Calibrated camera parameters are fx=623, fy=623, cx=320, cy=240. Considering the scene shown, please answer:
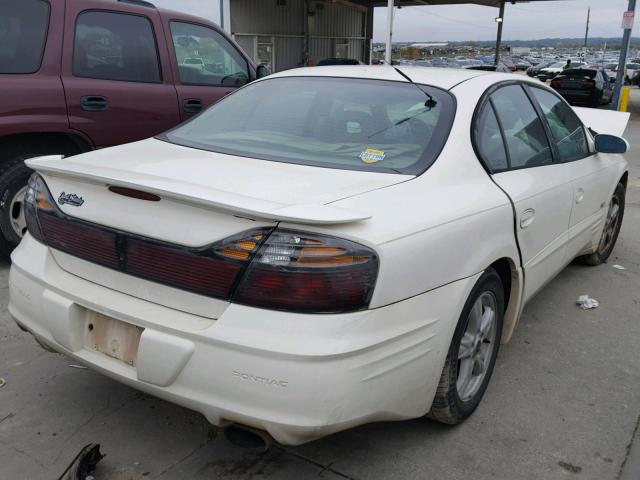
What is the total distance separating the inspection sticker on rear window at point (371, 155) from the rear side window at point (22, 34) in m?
2.94

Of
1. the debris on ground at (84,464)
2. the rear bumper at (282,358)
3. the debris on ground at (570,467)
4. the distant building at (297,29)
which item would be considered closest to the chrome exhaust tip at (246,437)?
the rear bumper at (282,358)

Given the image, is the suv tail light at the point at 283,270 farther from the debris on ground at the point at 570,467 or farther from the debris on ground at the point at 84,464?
the debris on ground at the point at 570,467

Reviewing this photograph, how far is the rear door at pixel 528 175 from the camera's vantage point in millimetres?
2965

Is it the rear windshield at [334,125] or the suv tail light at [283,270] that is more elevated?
the rear windshield at [334,125]

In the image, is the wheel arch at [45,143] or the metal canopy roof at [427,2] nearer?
the wheel arch at [45,143]

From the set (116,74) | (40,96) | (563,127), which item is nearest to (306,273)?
(563,127)

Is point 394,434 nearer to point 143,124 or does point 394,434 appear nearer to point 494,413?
point 494,413

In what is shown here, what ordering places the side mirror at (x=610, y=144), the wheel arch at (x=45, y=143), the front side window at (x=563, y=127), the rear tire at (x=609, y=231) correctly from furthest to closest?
the rear tire at (x=609, y=231), the wheel arch at (x=45, y=143), the side mirror at (x=610, y=144), the front side window at (x=563, y=127)

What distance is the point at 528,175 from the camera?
3.18 metres

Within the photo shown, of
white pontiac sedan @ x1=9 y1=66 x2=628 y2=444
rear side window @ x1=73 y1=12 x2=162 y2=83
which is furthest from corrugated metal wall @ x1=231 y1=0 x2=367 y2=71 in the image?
white pontiac sedan @ x1=9 y1=66 x2=628 y2=444

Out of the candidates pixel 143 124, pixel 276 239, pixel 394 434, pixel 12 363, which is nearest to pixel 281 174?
pixel 276 239

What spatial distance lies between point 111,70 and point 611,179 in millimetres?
3943

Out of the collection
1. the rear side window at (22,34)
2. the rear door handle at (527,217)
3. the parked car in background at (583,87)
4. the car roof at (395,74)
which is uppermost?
the rear side window at (22,34)

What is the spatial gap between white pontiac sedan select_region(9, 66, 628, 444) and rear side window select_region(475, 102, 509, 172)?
1 centimetres
